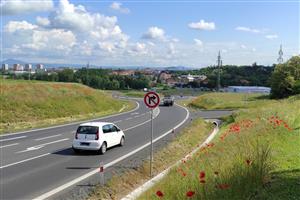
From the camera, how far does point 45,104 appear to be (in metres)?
51.5

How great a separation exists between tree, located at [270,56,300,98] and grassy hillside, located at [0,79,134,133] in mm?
28623

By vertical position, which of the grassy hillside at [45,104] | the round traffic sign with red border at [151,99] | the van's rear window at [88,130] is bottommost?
the grassy hillside at [45,104]

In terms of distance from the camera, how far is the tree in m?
76.9

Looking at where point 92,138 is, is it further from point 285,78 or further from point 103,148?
point 285,78

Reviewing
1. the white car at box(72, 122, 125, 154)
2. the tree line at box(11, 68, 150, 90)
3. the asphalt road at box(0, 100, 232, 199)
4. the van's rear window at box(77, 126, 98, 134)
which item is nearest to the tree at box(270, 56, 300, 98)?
the asphalt road at box(0, 100, 232, 199)

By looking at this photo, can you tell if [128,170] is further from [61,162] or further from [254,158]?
[254,158]

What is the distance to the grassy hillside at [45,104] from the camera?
42944mm

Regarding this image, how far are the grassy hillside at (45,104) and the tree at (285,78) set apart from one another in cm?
2862

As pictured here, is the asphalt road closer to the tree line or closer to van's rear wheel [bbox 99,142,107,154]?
van's rear wheel [bbox 99,142,107,154]

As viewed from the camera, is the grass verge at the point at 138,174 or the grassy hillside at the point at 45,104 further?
the grassy hillside at the point at 45,104

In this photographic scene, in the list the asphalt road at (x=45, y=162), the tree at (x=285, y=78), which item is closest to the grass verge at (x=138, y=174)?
the asphalt road at (x=45, y=162)

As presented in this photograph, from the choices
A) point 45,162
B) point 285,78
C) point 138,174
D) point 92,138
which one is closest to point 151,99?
point 138,174

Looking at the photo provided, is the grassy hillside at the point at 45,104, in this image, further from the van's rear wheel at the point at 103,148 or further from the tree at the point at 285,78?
the tree at the point at 285,78

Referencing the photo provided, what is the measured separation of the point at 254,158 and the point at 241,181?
61.8 inches
